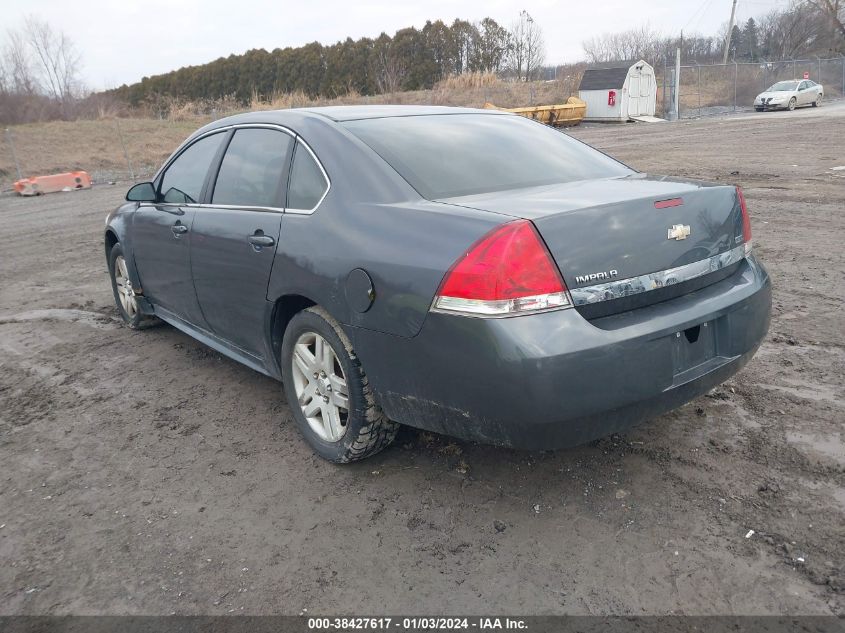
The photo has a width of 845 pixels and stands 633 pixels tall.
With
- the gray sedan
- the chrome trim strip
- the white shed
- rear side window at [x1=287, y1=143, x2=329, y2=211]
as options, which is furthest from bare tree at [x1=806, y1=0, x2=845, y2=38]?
rear side window at [x1=287, y1=143, x2=329, y2=211]

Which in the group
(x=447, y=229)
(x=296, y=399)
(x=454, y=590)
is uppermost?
(x=447, y=229)

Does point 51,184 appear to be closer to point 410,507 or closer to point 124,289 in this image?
point 124,289

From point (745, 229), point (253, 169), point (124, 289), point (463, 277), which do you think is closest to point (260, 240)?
point (253, 169)

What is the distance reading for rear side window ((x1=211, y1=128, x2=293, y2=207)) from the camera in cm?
342

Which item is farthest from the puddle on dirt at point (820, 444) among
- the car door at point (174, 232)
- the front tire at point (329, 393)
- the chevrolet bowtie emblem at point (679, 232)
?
the car door at point (174, 232)

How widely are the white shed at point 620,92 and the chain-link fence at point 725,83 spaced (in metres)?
1.30

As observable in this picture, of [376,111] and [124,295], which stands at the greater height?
[376,111]

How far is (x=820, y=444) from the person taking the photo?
301cm

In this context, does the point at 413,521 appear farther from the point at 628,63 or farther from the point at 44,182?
the point at 628,63

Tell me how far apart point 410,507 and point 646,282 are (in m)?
1.32

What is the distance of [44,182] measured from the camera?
59.9 feet

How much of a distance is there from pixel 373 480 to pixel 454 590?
810mm

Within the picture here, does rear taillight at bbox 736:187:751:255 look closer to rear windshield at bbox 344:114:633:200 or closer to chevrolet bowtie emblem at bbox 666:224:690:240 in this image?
chevrolet bowtie emblem at bbox 666:224:690:240

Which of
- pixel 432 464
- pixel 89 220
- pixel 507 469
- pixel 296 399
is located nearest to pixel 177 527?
pixel 296 399
